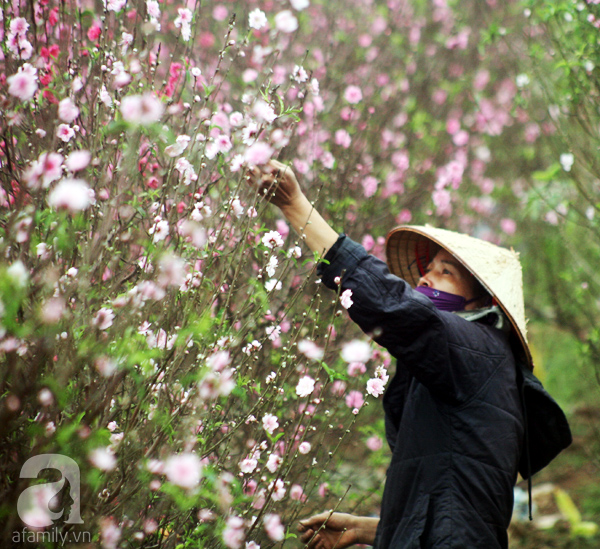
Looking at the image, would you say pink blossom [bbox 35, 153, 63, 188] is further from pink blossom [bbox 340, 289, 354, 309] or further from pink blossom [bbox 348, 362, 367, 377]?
pink blossom [bbox 348, 362, 367, 377]

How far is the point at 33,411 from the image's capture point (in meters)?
1.19

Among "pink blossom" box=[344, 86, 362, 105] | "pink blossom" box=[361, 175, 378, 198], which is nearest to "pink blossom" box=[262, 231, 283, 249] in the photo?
"pink blossom" box=[361, 175, 378, 198]

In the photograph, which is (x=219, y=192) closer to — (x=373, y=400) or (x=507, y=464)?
(x=507, y=464)

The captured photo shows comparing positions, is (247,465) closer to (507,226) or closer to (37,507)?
(37,507)

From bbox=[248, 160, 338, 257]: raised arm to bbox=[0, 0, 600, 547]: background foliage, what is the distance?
0.22ft

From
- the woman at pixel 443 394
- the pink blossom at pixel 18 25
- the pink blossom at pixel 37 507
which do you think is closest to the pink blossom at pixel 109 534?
the pink blossom at pixel 37 507

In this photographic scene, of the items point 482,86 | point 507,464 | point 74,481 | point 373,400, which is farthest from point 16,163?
point 482,86

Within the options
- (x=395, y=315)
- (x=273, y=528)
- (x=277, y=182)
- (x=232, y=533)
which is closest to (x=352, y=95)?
(x=277, y=182)

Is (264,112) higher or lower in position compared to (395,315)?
higher

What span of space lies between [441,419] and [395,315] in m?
0.46

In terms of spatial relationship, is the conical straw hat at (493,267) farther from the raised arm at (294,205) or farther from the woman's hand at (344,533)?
the woman's hand at (344,533)

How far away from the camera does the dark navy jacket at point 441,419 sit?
5.63 ft

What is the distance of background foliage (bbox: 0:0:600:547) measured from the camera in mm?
1198

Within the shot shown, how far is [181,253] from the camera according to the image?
5.54ft
